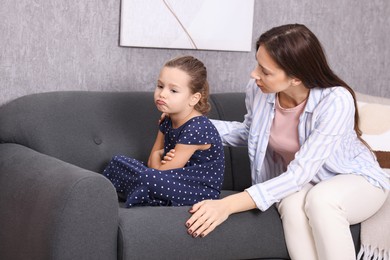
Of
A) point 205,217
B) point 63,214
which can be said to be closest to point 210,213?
point 205,217

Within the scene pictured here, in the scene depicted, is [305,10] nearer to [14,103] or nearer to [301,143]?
[301,143]

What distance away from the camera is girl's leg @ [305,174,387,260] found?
85.0 inches

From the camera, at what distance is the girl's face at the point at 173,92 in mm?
2289

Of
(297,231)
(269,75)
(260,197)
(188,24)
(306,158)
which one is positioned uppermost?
(188,24)

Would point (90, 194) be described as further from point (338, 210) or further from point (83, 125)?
point (338, 210)

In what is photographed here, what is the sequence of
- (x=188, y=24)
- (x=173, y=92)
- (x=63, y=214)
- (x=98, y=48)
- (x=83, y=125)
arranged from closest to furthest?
(x=63, y=214) < (x=173, y=92) < (x=83, y=125) < (x=98, y=48) < (x=188, y=24)

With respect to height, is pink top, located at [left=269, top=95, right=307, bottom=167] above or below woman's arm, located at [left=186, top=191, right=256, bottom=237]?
above

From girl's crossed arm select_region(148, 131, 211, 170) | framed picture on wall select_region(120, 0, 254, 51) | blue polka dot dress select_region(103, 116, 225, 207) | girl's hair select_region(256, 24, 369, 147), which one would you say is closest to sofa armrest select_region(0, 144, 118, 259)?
blue polka dot dress select_region(103, 116, 225, 207)

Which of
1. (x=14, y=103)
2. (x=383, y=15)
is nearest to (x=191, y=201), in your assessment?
(x=14, y=103)

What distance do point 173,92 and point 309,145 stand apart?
46cm

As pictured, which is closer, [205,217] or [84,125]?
[205,217]

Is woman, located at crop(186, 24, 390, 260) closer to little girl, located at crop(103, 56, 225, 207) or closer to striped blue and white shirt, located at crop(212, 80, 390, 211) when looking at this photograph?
striped blue and white shirt, located at crop(212, 80, 390, 211)

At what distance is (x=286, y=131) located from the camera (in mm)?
2412

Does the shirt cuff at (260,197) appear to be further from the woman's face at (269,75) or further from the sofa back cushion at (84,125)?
the sofa back cushion at (84,125)
